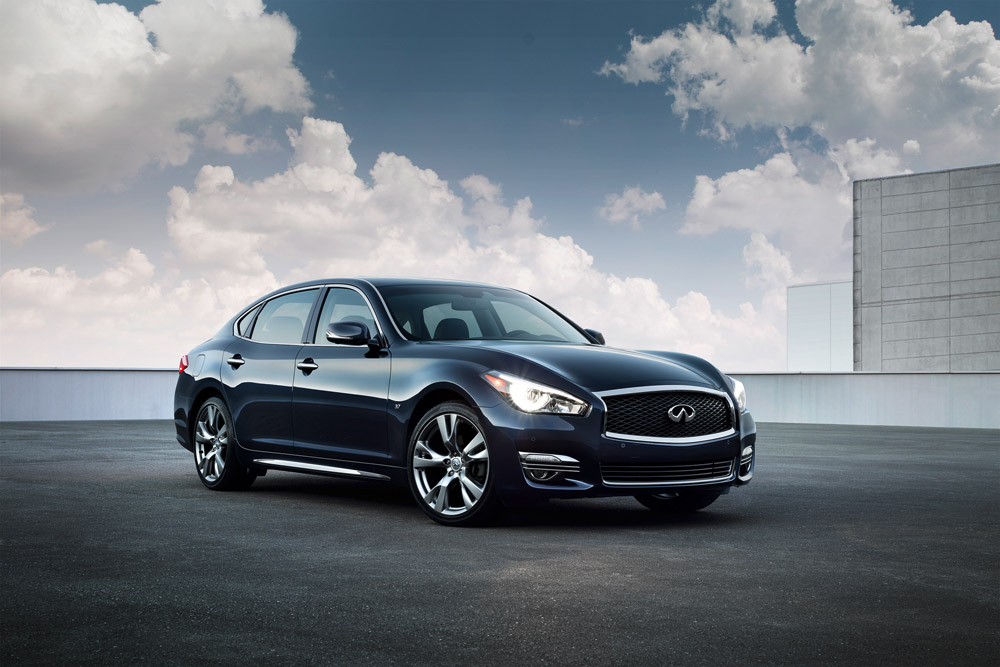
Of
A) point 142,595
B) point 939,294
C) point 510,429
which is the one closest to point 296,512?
point 510,429

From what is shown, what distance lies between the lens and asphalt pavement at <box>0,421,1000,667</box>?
3.90 m

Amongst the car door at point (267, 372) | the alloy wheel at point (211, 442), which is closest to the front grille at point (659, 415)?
the car door at point (267, 372)

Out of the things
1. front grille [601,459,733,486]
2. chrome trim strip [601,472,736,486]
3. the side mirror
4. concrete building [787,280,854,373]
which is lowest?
chrome trim strip [601,472,736,486]

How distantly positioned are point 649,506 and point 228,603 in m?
4.10

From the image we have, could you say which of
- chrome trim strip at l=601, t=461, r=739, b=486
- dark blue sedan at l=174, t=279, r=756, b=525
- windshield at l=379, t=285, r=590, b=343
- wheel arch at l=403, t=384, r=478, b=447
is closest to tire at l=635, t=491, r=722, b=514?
dark blue sedan at l=174, t=279, r=756, b=525

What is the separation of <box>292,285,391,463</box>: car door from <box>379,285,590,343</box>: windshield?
0.82 feet

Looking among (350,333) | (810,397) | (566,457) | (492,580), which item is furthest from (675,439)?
(810,397)

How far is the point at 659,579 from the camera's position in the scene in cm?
516

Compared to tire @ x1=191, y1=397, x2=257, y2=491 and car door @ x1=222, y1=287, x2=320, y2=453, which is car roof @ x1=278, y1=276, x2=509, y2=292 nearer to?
car door @ x1=222, y1=287, x2=320, y2=453

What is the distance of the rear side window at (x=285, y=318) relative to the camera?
28.2 feet

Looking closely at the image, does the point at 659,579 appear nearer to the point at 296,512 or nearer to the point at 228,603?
the point at 228,603

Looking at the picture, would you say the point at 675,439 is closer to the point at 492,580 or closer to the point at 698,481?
the point at 698,481

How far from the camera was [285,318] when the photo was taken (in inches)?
348

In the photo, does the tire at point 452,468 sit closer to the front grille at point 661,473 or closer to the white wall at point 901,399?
the front grille at point 661,473
